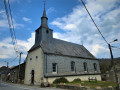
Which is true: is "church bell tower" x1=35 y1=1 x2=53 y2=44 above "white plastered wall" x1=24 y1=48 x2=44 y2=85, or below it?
above

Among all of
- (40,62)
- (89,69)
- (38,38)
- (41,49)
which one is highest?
(38,38)

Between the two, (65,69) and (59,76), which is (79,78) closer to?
(65,69)

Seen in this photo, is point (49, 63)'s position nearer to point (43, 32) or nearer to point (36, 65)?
point (36, 65)

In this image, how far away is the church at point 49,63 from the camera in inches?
695

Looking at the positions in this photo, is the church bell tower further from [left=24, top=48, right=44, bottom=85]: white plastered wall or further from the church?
[left=24, top=48, right=44, bottom=85]: white plastered wall

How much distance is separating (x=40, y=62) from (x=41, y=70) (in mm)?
1560

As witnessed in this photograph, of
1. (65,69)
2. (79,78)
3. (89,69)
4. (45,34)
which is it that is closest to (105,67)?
(89,69)

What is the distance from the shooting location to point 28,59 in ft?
73.2

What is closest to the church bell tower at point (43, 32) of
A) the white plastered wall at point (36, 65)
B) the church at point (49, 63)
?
the church at point (49, 63)

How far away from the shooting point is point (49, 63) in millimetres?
18031

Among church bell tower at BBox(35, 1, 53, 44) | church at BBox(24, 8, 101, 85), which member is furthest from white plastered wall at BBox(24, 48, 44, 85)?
church bell tower at BBox(35, 1, 53, 44)

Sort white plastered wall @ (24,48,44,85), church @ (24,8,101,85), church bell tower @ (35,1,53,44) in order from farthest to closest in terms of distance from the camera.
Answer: church bell tower @ (35,1,53,44)
white plastered wall @ (24,48,44,85)
church @ (24,8,101,85)

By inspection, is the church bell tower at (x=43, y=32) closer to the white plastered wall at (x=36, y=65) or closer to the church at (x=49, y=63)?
the church at (x=49, y=63)

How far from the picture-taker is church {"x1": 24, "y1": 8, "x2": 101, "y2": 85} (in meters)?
17.6
